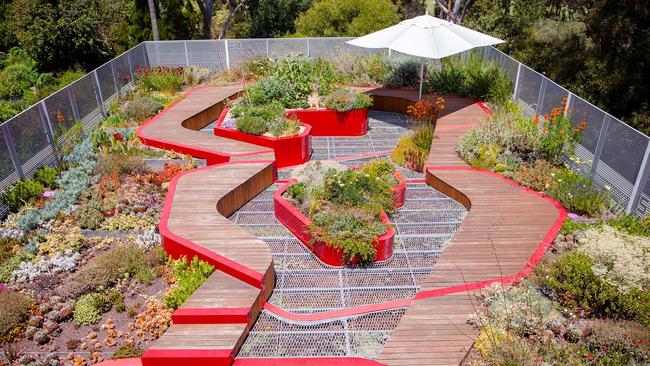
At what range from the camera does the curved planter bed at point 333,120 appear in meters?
10.7

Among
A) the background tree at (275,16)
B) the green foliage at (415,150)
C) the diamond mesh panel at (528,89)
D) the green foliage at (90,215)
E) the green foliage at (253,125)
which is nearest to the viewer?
the green foliage at (90,215)

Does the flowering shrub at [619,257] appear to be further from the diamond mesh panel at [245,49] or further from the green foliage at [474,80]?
the diamond mesh panel at [245,49]

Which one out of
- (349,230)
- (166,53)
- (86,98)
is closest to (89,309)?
(349,230)

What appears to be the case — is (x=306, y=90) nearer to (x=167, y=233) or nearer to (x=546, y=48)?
(x=167, y=233)

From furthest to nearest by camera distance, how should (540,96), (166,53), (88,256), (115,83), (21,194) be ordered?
(166,53)
(115,83)
(540,96)
(21,194)
(88,256)

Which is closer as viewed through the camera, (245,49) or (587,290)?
(587,290)

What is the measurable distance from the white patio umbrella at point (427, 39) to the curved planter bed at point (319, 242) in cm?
461

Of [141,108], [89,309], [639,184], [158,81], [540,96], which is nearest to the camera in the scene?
[89,309]

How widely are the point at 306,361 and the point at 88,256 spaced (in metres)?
3.65

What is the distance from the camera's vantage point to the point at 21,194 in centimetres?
756

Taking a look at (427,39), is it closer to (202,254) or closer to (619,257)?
(619,257)

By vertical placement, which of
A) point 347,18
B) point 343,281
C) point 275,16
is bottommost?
point 343,281

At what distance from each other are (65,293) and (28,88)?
50.0ft

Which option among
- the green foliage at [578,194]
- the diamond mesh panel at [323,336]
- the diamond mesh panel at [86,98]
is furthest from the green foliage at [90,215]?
the green foliage at [578,194]
